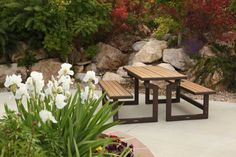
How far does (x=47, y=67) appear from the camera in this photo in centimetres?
846

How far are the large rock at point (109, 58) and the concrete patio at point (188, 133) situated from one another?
291 centimetres

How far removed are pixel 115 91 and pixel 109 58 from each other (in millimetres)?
3605

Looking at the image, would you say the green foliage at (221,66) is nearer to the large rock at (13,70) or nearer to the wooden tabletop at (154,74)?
the wooden tabletop at (154,74)

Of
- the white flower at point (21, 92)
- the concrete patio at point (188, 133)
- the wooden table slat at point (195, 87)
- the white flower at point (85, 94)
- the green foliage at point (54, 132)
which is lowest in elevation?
the concrete patio at point (188, 133)

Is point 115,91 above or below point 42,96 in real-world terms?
below

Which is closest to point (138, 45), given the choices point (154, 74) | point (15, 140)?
point (154, 74)

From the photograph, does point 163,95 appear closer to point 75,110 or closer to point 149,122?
point 149,122

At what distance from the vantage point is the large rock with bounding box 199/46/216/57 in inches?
316

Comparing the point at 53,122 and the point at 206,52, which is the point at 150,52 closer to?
the point at 206,52

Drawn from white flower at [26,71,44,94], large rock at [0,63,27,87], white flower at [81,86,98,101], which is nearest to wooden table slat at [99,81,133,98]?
white flower at [81,86,98,101]

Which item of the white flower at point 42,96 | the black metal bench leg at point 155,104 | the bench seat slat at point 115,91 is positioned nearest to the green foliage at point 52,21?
the bench seat slat at point 115,91

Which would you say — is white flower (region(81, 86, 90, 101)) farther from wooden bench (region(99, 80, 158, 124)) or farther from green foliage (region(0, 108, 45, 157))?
wooden bench (region(99, 80, 158, 124))

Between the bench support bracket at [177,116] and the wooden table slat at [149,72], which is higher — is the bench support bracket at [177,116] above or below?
below

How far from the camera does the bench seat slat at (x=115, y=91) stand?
5148mm
